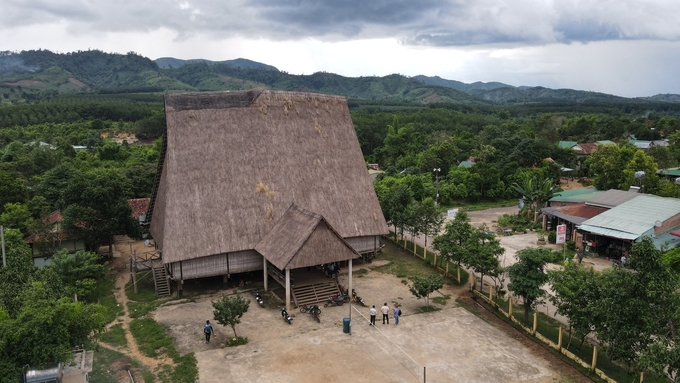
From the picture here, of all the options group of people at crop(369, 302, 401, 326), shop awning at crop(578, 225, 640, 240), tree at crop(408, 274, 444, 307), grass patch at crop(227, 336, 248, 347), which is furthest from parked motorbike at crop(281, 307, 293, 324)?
shop awning at crop(578, 225, 640, 240)

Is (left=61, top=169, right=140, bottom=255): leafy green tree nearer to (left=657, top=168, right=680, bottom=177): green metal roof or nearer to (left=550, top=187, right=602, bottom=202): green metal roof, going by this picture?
(left=550, top=187, right=602, bottom=202): green metal roof

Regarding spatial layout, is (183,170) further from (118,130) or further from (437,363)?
(118,130)

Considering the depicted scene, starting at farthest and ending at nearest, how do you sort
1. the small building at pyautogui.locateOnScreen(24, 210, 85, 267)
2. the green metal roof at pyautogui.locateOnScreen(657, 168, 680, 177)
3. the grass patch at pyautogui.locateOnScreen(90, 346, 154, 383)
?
the green metal roof at pyautogui.locateOnScreen(657, 168, 680, 177)
the small building at pyautogui.locateOnScreen(24, 210, 85, 267)
the grass patch at pyautogui.locateOnScreen(90, 346, 154, 383)

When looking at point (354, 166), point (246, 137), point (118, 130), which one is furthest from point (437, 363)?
point (118, 130)

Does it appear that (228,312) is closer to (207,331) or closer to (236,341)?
(207,331)

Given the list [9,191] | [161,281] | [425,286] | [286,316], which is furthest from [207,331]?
[9,191]

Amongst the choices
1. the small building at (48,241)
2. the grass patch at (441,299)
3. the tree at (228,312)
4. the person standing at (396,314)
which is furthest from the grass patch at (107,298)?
the grass patch at (441,299)
